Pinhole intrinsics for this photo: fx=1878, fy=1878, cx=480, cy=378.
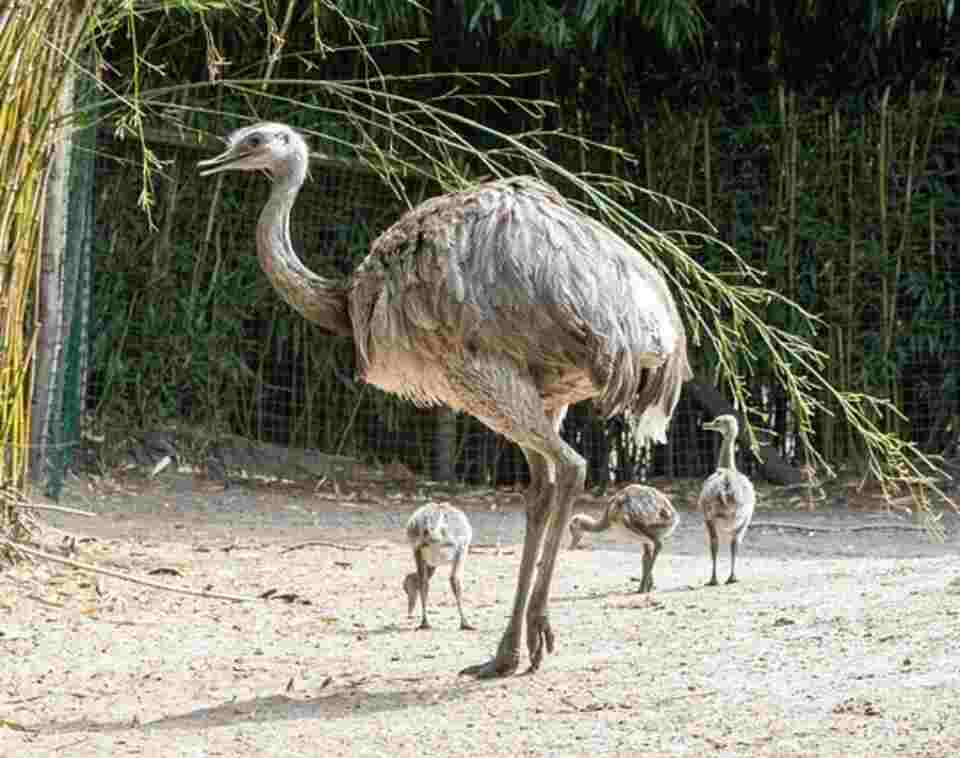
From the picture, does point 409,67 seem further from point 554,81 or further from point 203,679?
point 203,679

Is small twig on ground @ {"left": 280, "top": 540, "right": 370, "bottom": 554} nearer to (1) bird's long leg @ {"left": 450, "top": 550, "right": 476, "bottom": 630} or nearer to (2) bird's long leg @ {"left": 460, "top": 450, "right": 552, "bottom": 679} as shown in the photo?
(1) bird's long leg @ {"left": 450, "top": 550, "right": 476, "bottom": 630}

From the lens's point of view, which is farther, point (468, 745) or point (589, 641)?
point (589, 641)

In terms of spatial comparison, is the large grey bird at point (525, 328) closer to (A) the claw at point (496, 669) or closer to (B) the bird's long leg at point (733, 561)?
(A) the claw at point (496, 669)

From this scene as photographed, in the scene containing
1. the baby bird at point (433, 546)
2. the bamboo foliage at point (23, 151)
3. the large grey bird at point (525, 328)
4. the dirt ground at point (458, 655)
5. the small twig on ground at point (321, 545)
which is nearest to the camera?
the dirt ground at point (458, 655)

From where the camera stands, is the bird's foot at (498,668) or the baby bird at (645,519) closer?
the bird's foot at (498,668)

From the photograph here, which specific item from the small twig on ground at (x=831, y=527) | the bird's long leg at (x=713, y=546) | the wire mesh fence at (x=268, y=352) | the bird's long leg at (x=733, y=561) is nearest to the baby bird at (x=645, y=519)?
the bird's long leg at (x=713, y=546)

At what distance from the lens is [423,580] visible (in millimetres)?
6852

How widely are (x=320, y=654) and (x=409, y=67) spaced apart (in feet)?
21.7

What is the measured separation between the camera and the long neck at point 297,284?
602 cm

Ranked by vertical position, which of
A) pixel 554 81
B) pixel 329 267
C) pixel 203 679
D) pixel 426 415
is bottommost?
pixel 203 679

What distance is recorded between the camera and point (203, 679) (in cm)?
563

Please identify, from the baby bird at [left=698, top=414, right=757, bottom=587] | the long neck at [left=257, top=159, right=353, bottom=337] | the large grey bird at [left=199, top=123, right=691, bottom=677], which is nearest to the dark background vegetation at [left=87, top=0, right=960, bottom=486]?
the baby bird at [left=698, top=414, right=757, bottom=587]

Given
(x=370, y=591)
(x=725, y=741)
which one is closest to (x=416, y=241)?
(x=725, y=741)

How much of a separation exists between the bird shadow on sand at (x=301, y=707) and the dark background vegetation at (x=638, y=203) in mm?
6369
